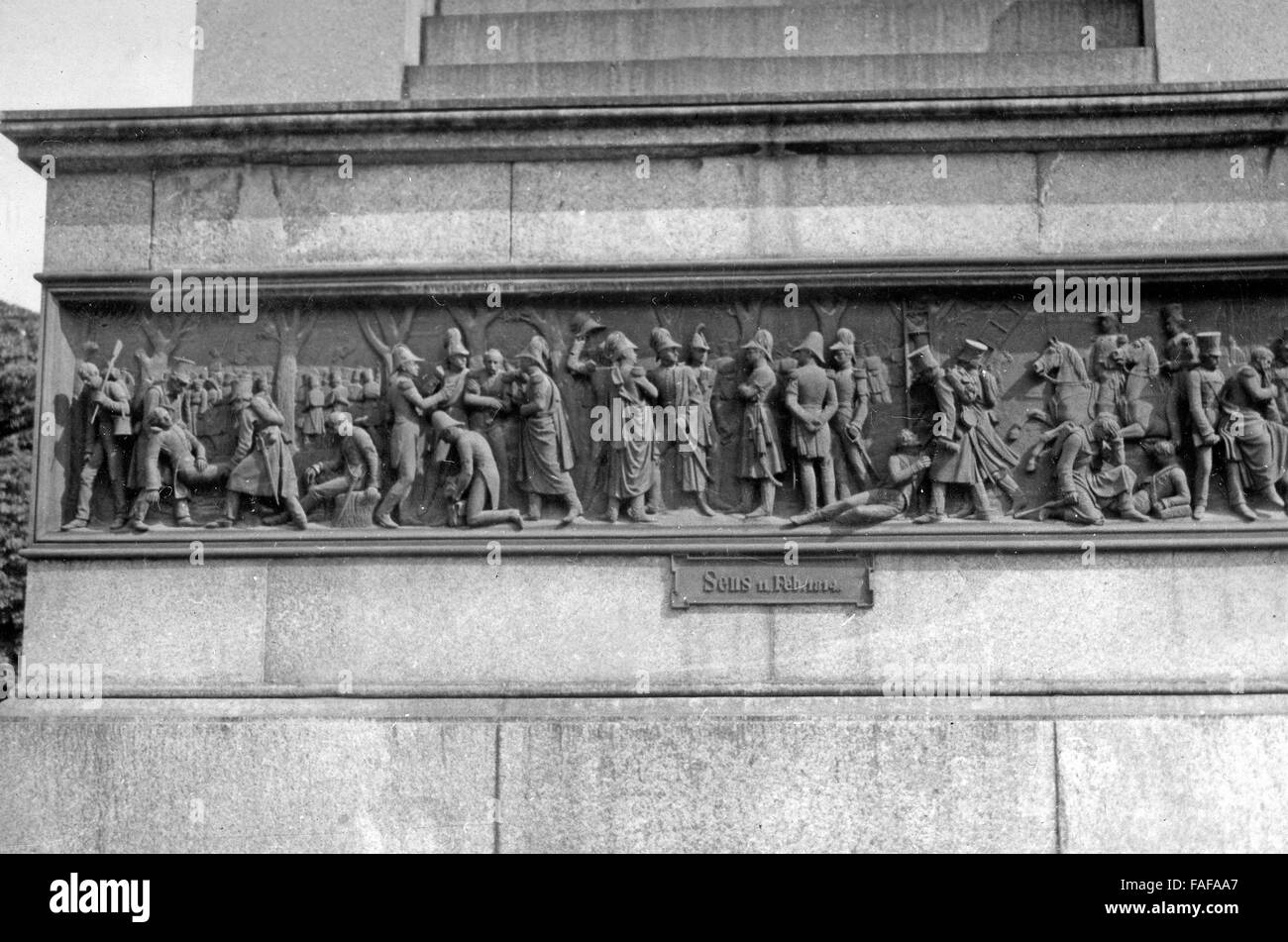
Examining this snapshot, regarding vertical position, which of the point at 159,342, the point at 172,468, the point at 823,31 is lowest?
the point at 172,468

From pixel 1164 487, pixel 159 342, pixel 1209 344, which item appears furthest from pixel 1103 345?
pixel 159 342

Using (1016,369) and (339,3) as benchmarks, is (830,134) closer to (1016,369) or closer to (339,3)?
(1016,369)

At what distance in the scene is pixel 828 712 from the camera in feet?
31.3

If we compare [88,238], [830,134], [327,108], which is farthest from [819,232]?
[88,238]

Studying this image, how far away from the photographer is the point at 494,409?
33.1ft

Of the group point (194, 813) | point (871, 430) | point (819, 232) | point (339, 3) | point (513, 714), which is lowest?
point (194, 813)

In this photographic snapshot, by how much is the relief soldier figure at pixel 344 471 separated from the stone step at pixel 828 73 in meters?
2.49

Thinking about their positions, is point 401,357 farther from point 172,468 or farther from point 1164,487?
point 1164,487

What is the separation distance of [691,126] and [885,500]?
2998 mm

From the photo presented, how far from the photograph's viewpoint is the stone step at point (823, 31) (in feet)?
→ 35.2

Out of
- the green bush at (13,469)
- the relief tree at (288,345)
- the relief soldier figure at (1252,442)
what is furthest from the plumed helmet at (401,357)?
the green bush at (13,469)

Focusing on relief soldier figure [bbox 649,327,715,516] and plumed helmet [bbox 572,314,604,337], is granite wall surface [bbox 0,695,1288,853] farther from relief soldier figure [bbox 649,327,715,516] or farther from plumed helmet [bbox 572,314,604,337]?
plumed helmet [bbox 572,314,604,337]

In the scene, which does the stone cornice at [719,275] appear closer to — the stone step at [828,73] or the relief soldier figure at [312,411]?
the relief soldier figure at [312,411]

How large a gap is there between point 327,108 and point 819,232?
3655mm
